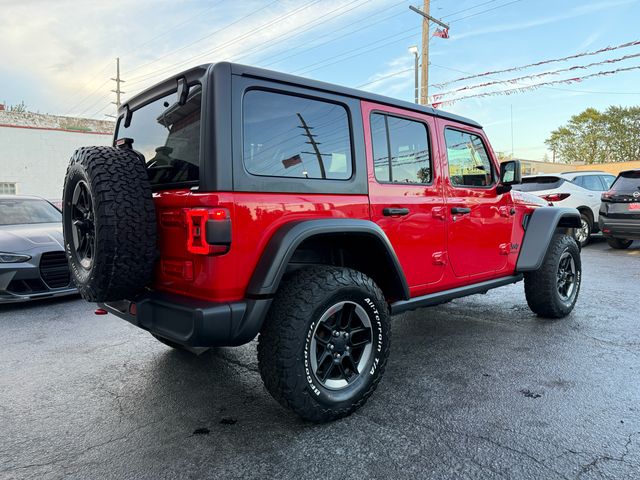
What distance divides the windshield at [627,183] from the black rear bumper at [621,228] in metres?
0.57

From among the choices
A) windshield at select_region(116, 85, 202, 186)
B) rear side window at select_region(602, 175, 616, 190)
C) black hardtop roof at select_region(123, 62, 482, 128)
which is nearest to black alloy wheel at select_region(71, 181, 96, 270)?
windshield at select_region(116, 85, 202, 186)

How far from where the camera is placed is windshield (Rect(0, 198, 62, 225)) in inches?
236

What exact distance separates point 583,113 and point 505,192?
187ft

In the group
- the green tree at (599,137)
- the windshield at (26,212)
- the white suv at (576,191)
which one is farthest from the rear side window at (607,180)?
the green tree at (599,137)

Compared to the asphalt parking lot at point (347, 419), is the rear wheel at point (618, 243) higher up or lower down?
higher up

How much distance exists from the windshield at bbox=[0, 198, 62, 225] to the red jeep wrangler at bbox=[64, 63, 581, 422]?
12.2ft

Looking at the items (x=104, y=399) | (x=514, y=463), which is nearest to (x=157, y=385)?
(x=104, y=399)

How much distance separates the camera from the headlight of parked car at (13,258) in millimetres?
4977

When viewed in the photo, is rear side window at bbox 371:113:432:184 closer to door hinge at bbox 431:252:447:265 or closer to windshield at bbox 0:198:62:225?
door hinge at bbox 431:252:447:265

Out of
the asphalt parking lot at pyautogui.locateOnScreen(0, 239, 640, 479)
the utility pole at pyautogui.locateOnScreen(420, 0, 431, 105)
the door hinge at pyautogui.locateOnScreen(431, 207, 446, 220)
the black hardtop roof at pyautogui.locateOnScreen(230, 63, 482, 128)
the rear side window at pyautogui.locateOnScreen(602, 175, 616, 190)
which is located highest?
the utility pole at pyautogui.locateOnScreen(420, 0, 431, 105)

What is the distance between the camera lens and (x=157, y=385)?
308cm

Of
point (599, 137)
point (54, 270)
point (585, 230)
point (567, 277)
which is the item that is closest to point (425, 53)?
point (585, 230)

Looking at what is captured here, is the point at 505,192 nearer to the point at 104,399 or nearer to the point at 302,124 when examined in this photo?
the point at 302,124

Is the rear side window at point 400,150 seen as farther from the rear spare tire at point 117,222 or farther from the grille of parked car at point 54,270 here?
the grille of parked car at point 54,270
